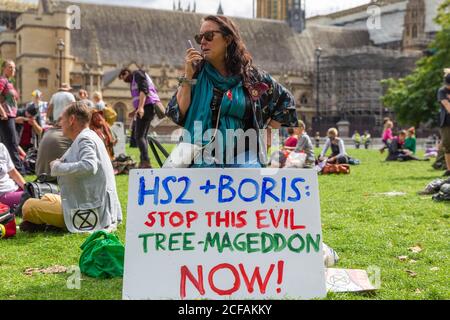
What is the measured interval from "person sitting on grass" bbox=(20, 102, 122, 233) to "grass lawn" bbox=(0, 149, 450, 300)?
0.18 m

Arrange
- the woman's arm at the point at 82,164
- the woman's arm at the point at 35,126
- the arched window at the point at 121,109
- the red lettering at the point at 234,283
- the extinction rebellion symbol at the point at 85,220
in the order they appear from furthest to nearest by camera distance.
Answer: the arched window at the point at 121,109, the woman's arm at the point at 35,126, the extinction rebellion symbol at the point at 85,220, the woman's arm at the point at 82,164, the red lettering at the point at 234,283

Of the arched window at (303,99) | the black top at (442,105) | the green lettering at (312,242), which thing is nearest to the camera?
the green lettering at (312,242)

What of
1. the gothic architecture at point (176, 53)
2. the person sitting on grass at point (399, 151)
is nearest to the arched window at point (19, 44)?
Answer: the gothic architecture at point (176, 53)

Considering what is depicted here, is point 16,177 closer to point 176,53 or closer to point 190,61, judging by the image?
point 190,61

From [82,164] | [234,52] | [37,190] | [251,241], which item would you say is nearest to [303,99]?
[37,190]

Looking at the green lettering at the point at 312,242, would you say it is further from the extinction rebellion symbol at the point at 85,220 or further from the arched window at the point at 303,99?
the arched window at the point at 303,99

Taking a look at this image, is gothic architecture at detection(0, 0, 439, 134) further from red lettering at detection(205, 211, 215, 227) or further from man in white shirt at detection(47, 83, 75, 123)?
red lettering at detection(205, 211, 215, 227)

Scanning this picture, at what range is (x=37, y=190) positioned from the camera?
7.54 meters

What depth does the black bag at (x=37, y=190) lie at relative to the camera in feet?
24.7

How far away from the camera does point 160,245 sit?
411 cm

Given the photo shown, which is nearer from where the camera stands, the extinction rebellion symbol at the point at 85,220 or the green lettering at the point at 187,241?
the green lettering at the point at 187,241

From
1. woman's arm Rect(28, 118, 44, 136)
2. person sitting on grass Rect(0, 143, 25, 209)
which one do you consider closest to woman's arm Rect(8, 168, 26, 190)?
person sitting on grass Rect(0, 143, 25, 209)

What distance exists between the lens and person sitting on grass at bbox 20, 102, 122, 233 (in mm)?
6609

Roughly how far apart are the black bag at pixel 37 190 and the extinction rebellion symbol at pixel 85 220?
2.72 feet
